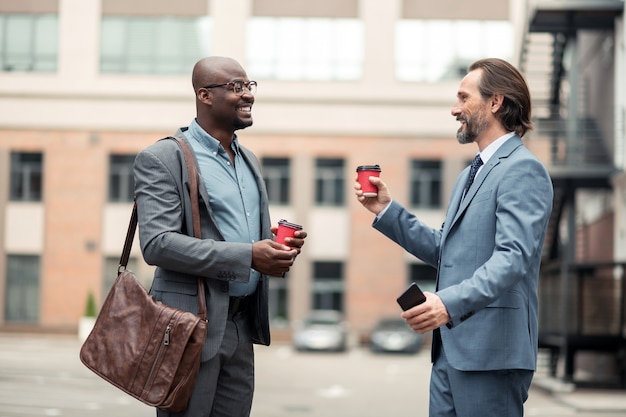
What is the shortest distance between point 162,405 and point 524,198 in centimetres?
163

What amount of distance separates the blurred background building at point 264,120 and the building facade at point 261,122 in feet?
0.20

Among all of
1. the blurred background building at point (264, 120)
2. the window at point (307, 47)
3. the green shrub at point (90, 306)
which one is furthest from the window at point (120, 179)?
the window at point (307, 47)

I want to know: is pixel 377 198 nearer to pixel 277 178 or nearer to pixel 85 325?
pixel 85 325

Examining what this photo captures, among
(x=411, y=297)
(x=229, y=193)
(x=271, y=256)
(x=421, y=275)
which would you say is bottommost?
(x=421, y=275)

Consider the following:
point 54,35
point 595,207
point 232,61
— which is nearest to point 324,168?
point 54,35

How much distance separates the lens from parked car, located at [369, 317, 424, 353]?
3756 cm

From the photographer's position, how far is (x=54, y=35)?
149 feet

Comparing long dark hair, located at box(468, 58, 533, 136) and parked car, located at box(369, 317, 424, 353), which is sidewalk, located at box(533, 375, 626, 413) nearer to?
long dark hair, located at box(468, 58, 533, 136)

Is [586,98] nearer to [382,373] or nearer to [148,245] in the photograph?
[382,373]

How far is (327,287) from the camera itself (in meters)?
44.4

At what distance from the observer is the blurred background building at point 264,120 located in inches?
1743

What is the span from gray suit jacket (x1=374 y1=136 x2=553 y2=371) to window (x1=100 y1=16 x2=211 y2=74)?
4117 centimetres

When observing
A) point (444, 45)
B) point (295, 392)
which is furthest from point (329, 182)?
point (295, 392)

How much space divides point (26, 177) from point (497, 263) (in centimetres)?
4312
